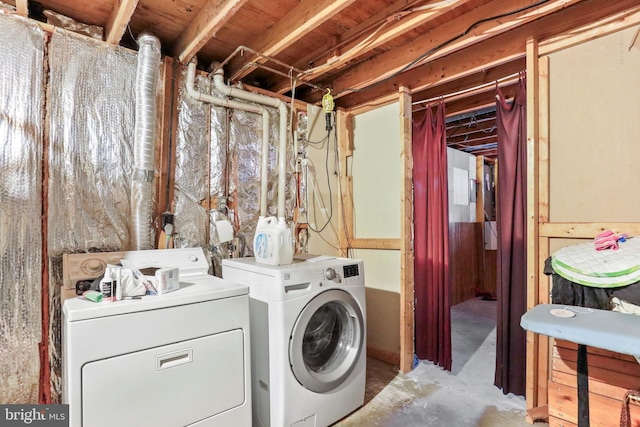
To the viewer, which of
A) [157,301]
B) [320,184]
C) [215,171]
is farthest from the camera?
[320,184]

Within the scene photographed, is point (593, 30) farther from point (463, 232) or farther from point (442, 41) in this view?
point (463, 232)

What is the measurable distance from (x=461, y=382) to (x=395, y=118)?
83.4 inches

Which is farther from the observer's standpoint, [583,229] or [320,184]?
[320,184]

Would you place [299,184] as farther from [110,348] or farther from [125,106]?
[110,348]

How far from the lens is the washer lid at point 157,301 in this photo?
3.86ft

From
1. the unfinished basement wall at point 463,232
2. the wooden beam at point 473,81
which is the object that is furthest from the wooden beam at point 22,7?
the unfinished basement wall at point 463,232

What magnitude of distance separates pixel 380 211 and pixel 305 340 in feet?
4.34

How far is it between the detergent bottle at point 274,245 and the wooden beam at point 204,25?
118cm

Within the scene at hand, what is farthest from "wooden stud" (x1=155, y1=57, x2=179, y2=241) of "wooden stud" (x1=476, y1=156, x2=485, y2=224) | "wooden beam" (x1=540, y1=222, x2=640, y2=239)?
"wooden stud" (x1=476, y1=156, x2=485, y2=224)

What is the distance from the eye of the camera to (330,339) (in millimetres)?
2084

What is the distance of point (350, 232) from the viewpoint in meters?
3.02

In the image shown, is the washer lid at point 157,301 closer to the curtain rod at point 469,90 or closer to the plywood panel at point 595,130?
the plywood panel at point 595,130

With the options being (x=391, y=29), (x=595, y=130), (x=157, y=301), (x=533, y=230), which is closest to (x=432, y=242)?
(x=533, y=230)

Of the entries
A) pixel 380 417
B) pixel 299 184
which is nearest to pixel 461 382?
pixel 380 417
